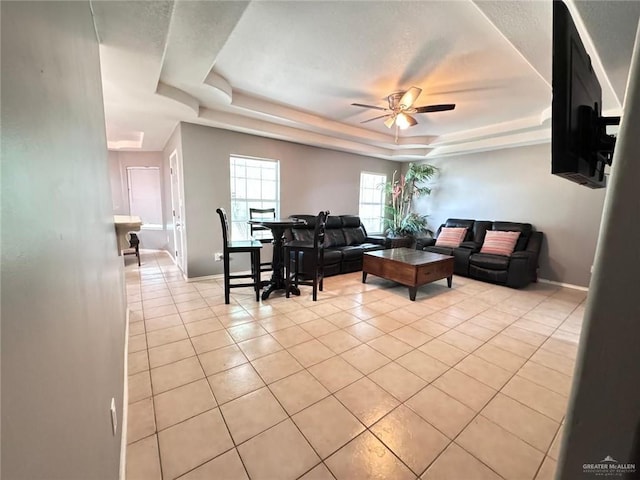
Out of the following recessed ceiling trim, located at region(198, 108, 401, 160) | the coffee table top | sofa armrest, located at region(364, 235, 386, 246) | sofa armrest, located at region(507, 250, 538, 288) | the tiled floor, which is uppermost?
recessed ceiling trim, located at region(198, 108, 401, 160)

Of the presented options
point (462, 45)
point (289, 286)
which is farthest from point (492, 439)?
point (462, 45)

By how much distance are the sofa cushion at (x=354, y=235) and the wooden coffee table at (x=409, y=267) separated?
3.93ft

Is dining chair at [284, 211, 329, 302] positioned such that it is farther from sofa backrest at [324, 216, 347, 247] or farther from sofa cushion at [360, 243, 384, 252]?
sofa cushion at [360, 243, 384, 252]

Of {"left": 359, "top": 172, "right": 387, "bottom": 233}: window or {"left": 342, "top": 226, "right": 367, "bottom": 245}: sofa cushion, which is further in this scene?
{"left": 359, "top": 172, "right": 387, "bottom": 233}: window

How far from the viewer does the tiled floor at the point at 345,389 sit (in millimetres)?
1377

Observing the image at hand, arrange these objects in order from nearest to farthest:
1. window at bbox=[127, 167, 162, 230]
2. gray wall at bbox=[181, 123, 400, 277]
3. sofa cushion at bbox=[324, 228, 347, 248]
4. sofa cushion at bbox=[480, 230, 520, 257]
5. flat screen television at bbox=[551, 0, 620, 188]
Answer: flat screen television at bbox=[551, 0, 620, 188]
gray wall at bbox=[181, 123, 400, 277]
sofa cushion at bbox=[480, 230, 520, 257]
sofa cushion at bbox=[324, 228, 347, 248]
window at bbox=[127, 167, 162, 230]

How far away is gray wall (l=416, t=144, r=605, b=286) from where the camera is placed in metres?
4.25

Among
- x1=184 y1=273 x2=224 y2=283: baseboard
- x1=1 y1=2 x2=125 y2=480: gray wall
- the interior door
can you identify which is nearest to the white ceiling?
the interior door

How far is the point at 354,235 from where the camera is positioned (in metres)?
5.53

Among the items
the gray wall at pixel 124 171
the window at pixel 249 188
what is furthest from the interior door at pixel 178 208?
the gray wall at pixel 124 171

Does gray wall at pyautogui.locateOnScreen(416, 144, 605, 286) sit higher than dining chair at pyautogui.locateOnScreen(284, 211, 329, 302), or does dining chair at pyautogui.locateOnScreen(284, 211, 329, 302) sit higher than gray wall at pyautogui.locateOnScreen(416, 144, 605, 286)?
gray wall at pyautogui.locateOnScreen(416, 144, 605, 286)

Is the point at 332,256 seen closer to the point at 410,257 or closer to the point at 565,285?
the point at 410,257

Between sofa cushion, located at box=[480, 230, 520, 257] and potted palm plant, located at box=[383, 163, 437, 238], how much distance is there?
5.27 feet

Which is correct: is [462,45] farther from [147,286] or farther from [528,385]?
[147,286]
